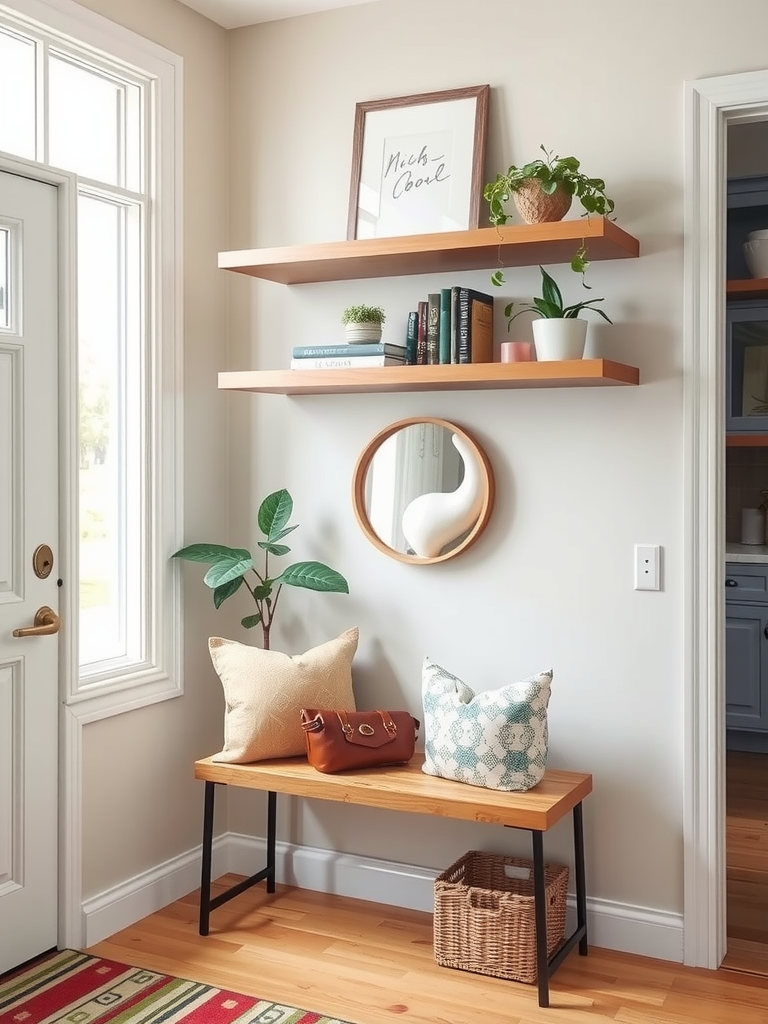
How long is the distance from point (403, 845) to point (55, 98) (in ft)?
7.58

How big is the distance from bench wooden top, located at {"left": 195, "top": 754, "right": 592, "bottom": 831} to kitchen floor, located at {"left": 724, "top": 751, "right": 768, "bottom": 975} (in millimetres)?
631

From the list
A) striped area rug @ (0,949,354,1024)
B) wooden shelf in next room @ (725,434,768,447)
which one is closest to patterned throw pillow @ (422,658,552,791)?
striped area rug @ (0,949,354,1024)

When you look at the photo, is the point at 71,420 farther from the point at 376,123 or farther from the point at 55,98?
the point at 376,123

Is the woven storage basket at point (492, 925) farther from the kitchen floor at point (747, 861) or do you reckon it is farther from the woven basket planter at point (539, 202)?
the woven basket planter at point (539, 202)

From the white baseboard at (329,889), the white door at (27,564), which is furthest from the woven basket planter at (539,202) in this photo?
the white baseboard at (329,889)

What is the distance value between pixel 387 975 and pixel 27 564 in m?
1.40

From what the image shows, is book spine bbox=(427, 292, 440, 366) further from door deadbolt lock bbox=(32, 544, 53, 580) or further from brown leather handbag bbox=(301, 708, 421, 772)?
door deadbolt lock bbox=(32, 544, 53, 580)

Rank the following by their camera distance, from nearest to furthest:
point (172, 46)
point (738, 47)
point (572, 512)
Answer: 1. point (738, 47)
2. point (572, 512)
3. point (172, 46)

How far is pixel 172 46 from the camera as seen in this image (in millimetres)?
3283

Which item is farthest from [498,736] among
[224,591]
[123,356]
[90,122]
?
[90,122]

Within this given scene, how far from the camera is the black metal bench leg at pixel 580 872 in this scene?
297 cm

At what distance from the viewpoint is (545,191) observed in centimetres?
279

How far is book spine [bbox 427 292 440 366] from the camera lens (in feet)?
9.98

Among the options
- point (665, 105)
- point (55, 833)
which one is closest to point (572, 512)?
point (665, 105)
